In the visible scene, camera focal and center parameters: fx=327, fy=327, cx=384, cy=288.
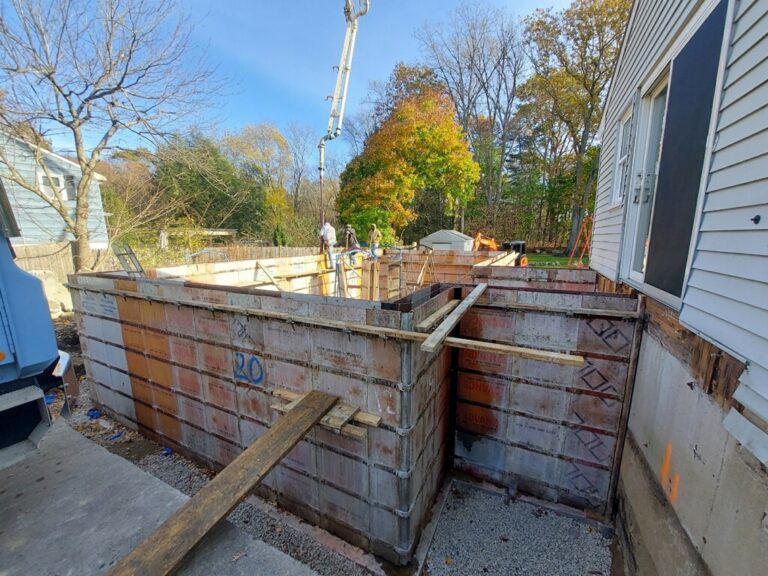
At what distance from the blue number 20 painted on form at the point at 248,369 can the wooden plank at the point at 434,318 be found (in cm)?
209

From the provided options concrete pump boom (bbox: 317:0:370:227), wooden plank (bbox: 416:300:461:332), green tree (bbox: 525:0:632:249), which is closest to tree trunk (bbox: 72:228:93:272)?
concrete pump boom (bbox: 317:0:370:227)

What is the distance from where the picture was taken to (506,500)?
4.13 meters

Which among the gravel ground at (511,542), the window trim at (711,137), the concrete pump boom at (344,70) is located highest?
the concrete pump boom at (344,70)

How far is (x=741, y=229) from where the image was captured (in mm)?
2006

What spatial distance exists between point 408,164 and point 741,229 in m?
17.1

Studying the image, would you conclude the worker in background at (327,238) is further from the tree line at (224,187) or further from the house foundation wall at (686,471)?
the house foundation wall at (686,471)

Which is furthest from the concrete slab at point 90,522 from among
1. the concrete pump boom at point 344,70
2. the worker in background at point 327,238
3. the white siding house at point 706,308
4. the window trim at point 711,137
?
the concrete pump boom at point 344,70

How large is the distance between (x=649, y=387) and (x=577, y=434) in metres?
1.06

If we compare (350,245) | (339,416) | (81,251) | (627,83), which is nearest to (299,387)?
(339,416)

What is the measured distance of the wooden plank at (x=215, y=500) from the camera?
6.45ft

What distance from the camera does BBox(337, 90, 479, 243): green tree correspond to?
57.2 feet

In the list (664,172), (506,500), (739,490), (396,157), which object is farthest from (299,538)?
(396,157)

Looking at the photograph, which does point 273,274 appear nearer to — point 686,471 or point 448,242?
point 686,471

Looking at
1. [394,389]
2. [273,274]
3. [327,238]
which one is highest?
[327,238]
